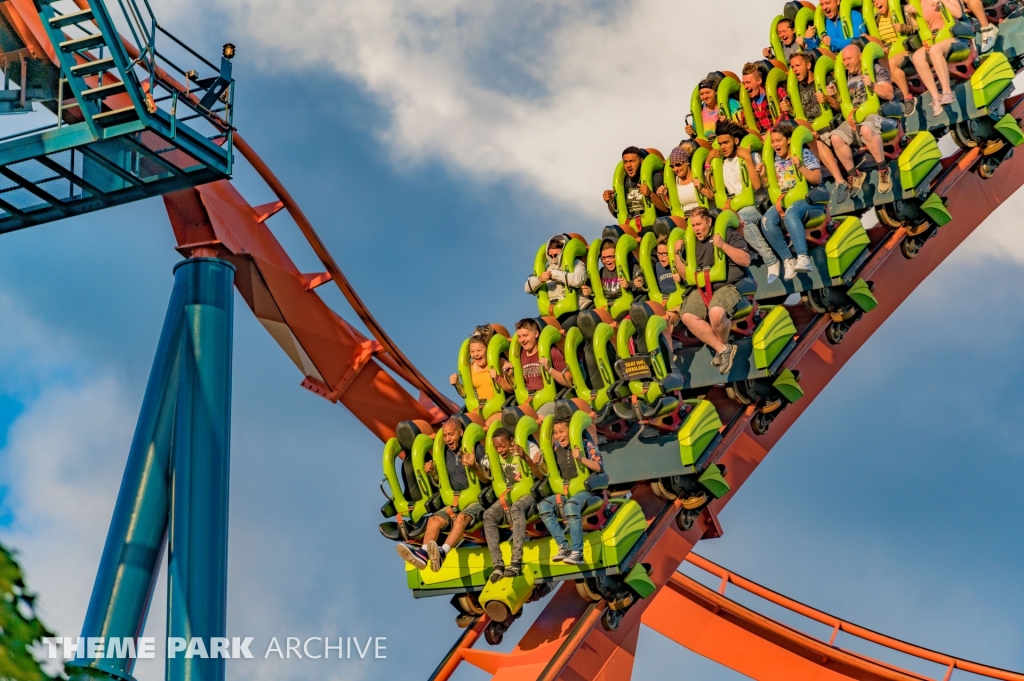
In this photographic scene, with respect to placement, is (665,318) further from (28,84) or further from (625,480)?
(28,84)

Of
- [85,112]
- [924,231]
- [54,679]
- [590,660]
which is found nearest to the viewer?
[54,679]

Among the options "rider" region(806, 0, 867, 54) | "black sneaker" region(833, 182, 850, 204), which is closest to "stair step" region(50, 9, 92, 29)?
"black sneaker" region(833, 182, 850, 204)

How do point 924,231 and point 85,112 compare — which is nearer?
point 85,112

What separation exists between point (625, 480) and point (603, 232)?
176cm

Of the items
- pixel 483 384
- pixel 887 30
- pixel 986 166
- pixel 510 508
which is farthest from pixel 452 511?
pixel 887 30

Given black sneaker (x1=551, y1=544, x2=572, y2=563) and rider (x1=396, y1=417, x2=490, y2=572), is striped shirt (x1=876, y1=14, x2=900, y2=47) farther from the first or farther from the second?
black sneaker (x1=551, y1=544, x2=572, y2=563)

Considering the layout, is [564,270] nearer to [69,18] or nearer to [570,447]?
[570,447]

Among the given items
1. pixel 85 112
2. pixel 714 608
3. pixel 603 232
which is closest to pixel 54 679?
pixel 85 112

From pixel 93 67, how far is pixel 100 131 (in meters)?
0.29

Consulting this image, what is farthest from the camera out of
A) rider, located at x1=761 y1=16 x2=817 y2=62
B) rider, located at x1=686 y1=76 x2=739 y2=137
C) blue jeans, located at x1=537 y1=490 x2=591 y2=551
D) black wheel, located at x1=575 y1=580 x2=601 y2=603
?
rider, located at x1=761 y1=16 x2=817 y2=62

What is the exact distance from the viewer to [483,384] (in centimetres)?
792

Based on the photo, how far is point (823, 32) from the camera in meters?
9.01

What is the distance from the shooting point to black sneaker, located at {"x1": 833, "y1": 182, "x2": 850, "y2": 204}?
8.03 meters

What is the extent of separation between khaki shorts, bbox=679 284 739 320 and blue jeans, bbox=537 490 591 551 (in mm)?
1218
